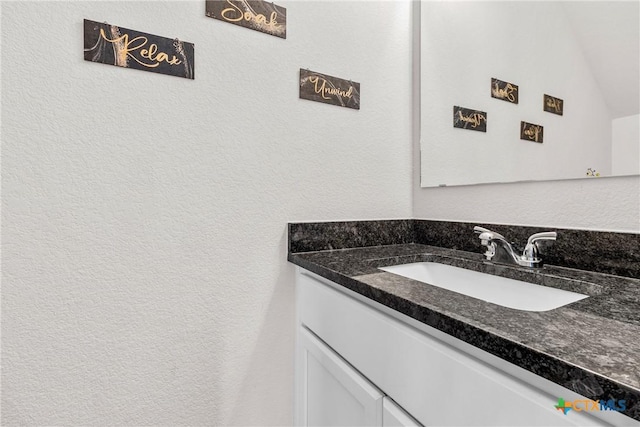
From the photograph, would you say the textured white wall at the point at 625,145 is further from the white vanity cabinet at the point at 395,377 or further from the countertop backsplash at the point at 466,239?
the white vanity cabinet at the point at 395,377

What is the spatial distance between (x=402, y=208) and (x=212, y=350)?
86 cm

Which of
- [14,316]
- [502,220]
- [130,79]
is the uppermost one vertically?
[130,79]

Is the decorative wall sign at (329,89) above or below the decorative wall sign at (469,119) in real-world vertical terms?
above

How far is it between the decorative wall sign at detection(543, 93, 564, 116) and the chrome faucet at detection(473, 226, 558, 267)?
330mm

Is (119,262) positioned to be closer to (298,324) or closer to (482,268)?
(298,324)

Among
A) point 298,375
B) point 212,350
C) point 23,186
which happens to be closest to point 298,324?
point 298,375

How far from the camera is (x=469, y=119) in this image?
1199 mm

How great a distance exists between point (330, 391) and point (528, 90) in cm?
100

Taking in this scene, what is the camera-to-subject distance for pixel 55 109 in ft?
2.62

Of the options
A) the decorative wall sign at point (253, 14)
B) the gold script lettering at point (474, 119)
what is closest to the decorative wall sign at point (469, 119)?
the gold script lettering at point (474, 119)

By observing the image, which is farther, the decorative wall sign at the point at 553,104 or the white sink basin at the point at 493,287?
the decorative wall sign at the point at 553,104

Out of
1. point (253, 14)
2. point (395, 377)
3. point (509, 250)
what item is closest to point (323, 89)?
point (253, 14)

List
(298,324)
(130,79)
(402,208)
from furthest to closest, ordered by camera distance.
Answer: (402,208) < (298,324) < (130,79)

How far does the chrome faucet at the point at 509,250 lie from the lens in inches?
35.2
